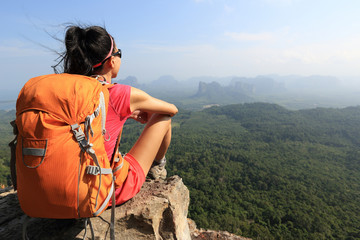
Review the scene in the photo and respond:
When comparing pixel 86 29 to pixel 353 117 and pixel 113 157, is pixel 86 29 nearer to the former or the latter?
pixel 113 157

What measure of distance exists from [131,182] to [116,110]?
78 centimetres

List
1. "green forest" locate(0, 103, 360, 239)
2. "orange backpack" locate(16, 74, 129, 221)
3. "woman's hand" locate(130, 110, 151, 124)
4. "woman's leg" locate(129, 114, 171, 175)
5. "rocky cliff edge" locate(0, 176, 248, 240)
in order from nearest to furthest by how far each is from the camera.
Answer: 1. "orange backpack" locate(16, 74, 129, 221)
2. "rocky cliff edge" locate(0, 176, 248, 240)
3. "woman's leg" locate(129, 114, 171, 175)
4. "woman's hand" locate(130, 110, 151, 124)
5. "green forest" locate(0, 103, 360, 239)

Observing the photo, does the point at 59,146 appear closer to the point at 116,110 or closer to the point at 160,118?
the point at 116,110

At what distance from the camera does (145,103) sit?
1.88 m

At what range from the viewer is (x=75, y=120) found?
132cm

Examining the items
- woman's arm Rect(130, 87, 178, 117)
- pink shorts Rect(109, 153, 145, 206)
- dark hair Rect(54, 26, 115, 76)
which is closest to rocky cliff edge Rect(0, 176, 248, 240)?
pink shorts Rect(109, 153, 145, 206)

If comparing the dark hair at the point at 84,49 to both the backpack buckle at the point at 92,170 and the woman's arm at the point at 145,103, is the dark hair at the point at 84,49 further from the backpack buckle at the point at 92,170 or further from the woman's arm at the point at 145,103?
the backpack buckle at the point at 92,170

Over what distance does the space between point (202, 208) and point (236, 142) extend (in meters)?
41.2

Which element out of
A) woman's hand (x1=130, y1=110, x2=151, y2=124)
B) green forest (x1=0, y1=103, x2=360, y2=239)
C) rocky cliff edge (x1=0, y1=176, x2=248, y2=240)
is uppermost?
woman's hand (x1=130, y1=110, x2=151, y2=124)

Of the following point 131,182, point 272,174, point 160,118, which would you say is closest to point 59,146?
point 131,182

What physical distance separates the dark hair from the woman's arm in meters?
0.40

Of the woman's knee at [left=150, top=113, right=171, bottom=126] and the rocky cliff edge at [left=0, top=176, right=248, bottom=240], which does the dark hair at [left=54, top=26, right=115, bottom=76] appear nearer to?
the woman's knee at [left=150, top=113, right=171, bottom=126]

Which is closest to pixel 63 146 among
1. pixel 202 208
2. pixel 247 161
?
pixel 202 208

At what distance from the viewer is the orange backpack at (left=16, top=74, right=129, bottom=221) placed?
123 centimetres
